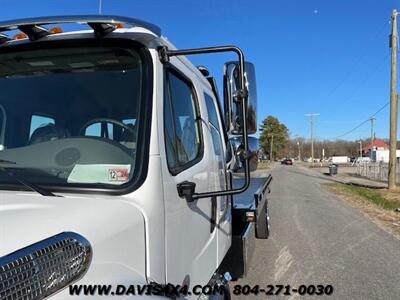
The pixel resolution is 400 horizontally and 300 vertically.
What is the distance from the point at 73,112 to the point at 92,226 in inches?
35.6

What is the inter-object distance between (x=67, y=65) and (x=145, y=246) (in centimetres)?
111

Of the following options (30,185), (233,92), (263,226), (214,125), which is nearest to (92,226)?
(30,185)

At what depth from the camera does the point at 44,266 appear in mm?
1476

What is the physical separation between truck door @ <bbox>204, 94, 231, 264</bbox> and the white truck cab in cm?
31

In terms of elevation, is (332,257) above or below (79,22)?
below

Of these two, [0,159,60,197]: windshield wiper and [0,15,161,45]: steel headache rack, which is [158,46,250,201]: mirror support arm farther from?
[0,159,60,197]: windshield wiper

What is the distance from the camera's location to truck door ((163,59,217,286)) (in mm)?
2309

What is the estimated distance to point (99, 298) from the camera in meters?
1.59

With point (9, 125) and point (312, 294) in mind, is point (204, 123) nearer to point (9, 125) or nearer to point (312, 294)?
point (9, 125)

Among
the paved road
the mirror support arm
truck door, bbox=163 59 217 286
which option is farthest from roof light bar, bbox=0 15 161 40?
the paved road

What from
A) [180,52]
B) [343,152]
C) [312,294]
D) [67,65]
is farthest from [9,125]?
[343,152]

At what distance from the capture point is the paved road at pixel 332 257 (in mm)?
6098

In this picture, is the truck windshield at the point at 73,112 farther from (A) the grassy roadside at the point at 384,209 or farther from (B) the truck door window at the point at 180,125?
(A) the grassy roadside at the point at 384,209

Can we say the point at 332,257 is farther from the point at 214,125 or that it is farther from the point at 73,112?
the point at 73,112
